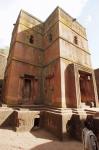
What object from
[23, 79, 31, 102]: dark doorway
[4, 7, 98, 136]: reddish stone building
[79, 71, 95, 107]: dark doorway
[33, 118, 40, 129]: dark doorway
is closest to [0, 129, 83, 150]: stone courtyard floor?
[4, 7, 98, 136]: reddish stone building

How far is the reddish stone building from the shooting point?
9.49m

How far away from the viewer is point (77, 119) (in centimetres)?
689

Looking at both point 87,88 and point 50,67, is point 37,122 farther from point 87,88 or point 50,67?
point 87,88

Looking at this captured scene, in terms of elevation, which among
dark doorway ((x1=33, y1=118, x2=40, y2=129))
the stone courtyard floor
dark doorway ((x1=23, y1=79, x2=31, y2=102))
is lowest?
the stone courtyard floor

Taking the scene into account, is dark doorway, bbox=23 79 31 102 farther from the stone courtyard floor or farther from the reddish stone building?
the stone courtyard floor

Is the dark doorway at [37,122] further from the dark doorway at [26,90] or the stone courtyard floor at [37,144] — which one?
the dark doorway at [26,90]

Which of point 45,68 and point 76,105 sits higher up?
point 45,68

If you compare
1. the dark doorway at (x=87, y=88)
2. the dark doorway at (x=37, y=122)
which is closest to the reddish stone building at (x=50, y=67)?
the dark doorway at (x=87, y=88)

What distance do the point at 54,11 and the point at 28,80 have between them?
26.4 feet

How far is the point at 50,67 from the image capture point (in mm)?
11266

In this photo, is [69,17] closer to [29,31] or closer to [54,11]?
[54,11]

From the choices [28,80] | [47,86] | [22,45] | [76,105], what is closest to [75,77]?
[76,105]

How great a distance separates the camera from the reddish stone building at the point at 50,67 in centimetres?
949

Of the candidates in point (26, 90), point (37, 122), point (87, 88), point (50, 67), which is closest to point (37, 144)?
point (37, 122)
